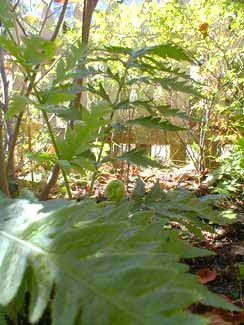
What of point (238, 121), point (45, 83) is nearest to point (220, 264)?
point (238, 121)

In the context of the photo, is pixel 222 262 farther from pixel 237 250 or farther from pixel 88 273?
pixel 88 273

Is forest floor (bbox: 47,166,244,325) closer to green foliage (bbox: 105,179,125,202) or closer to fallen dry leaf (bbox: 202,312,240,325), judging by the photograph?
fallen dry leaf (bbox: 202,312,240,325)

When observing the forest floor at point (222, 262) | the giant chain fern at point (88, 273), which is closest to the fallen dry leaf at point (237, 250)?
the forest floor at point (222, 262)

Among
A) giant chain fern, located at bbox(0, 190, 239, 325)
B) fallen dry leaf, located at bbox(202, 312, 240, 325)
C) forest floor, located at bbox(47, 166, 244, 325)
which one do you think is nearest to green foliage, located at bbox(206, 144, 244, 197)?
forest floor, located at bbox(47, 166, 244, 325)

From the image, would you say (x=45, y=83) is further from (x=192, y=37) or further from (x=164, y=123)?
(x=164, y=123)

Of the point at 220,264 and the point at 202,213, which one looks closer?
the point at 202,213

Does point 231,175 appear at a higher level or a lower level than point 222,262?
higher

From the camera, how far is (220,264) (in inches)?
66.2

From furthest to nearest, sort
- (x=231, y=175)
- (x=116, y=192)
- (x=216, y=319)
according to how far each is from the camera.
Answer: (x=231, y=175), (x=116, y=192), (x=216, y=319)

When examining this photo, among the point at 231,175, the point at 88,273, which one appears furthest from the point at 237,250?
the point at 88,273

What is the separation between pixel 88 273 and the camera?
15.2 inches

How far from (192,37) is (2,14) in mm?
3022

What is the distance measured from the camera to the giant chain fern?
1.14ft

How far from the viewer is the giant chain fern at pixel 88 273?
1.14 feet
